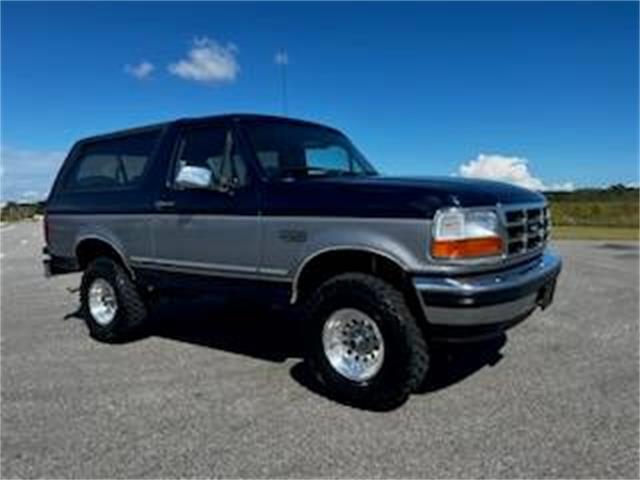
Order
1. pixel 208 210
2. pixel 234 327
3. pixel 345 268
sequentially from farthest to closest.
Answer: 1. pixel 234 327
2. pixel 208 210
3. pixel 345 268

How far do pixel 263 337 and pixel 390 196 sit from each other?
121 inches

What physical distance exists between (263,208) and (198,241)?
3.05 ft

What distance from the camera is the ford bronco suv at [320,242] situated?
5250 millimetres

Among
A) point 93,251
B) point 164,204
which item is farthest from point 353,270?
point 93,251

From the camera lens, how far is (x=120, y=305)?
778 cm

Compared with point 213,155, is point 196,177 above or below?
below

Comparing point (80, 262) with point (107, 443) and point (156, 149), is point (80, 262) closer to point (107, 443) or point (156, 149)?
point (156, 149)

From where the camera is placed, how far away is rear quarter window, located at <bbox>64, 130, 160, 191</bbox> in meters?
7.62

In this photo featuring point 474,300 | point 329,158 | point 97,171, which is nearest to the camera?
point 474,300

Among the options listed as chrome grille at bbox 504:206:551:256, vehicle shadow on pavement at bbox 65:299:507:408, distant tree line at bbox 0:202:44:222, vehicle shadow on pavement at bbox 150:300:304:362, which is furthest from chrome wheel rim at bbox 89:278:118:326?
distant tree line at bbox 0:202:44:222

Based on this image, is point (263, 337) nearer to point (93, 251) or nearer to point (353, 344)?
point (93, 251)

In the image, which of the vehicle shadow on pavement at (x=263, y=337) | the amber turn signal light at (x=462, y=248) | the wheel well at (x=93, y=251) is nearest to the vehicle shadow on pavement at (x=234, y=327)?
the vehicle shadow on pavement at (x=263, y=337)

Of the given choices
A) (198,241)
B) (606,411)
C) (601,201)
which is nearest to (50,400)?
(198,241)

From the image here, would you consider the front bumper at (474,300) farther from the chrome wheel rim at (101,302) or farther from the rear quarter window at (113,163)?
the chrome wheel rim at (101,302)
